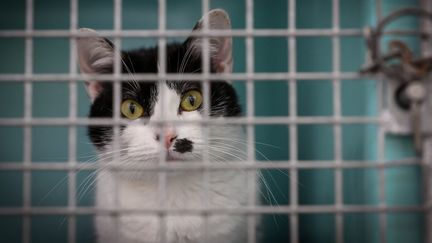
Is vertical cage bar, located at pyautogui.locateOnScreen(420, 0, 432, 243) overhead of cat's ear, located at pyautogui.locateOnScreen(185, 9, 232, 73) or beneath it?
beneath

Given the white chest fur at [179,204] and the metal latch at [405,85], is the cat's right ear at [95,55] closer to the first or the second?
the white chest fur at [179,204]

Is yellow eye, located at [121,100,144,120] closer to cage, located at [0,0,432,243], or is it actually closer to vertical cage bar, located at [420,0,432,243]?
cage, located at [0,0,432,243]

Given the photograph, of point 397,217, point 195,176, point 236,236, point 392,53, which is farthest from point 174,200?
point 392,53

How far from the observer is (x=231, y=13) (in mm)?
2211

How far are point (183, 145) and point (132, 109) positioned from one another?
11.8 inches

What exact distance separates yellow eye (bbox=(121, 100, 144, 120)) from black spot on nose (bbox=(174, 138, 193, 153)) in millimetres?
261

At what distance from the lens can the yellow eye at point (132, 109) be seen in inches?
64.7

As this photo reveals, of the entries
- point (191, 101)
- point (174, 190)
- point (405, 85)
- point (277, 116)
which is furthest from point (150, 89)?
point (405, 85)

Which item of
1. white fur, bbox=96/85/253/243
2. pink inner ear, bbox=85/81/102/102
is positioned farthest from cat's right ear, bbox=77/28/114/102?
white fur, bbox=96/85/253/243

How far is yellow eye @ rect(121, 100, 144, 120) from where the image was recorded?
5.40ft

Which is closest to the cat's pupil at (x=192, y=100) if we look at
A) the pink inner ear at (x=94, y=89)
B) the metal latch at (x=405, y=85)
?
the pink inner ear at (x=94, y=89)

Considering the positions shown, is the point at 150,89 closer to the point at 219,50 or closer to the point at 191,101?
the point at 191,101

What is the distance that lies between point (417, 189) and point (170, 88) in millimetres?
884

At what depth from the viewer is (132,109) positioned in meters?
1.65
